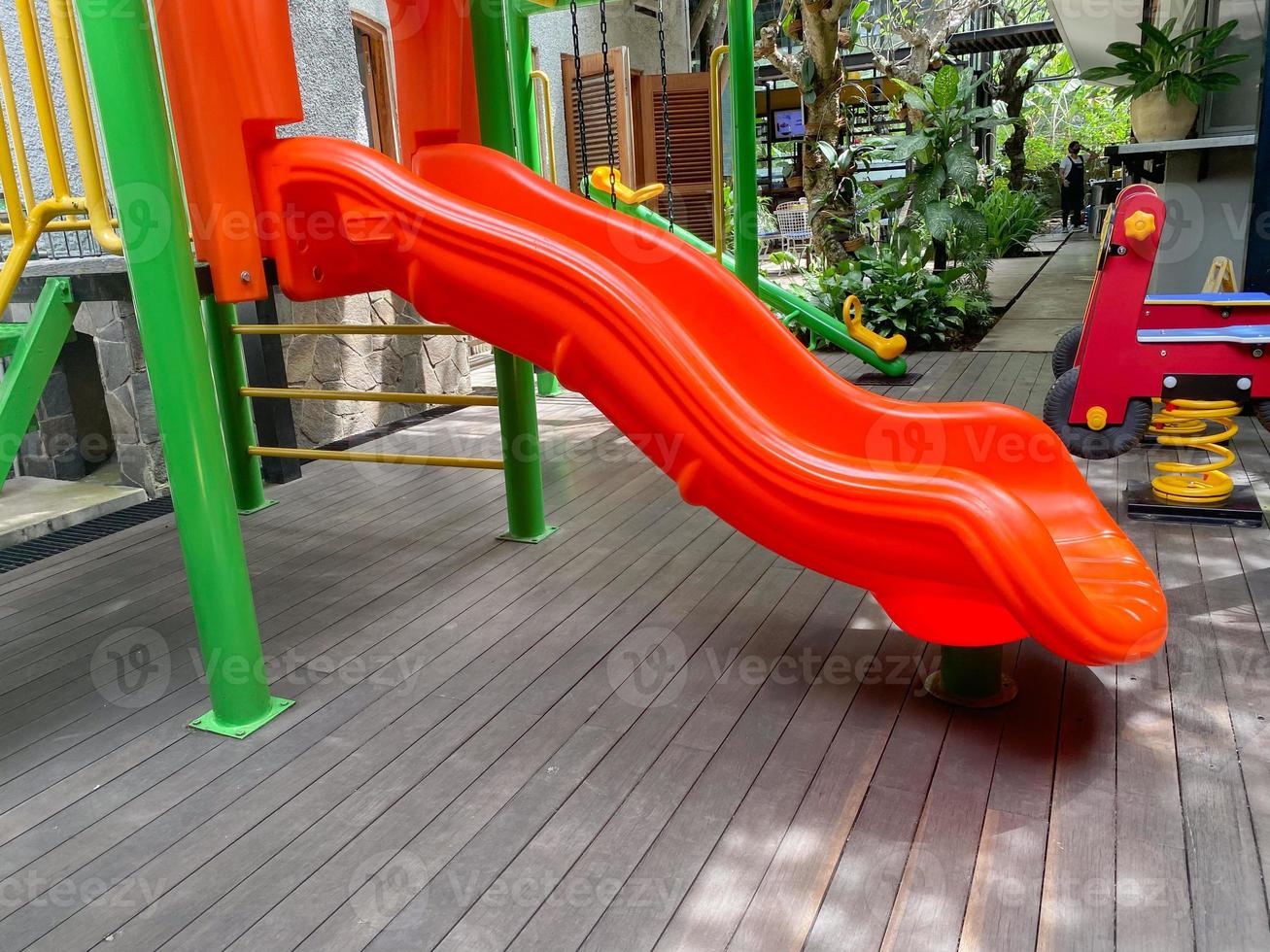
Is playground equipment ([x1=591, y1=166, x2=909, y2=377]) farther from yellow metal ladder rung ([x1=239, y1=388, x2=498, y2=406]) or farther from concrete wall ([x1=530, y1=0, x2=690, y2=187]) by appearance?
yellow metal ladder rung ([x1=239, y1=388, x2=498, y2=406])

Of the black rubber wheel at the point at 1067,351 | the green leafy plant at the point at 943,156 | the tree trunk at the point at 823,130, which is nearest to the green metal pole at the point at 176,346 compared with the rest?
the black rubber wheel at the point at 1067,351

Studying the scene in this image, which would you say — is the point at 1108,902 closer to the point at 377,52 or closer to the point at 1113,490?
the point at 1113,490

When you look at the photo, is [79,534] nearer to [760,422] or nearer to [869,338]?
[760,422]

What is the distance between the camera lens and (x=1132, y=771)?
1.80m

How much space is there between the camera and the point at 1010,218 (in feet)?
36.9

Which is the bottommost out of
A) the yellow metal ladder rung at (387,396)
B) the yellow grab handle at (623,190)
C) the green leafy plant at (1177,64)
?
the yellow metal ladder rung at (387,396)

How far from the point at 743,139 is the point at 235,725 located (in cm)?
297

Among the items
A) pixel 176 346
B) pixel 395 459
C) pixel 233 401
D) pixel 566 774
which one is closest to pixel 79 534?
pixel 233 401

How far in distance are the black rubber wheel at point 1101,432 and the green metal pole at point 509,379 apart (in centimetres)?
167

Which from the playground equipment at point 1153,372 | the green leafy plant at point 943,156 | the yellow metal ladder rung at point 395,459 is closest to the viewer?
the playground equipment at point 1153,372

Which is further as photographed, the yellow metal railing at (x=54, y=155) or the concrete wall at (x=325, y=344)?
the concrete wall at (x=325, y=344)

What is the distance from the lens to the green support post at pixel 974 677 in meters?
2.04

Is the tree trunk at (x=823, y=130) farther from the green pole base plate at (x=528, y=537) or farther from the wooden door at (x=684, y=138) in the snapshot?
the green pole base plate at (x=528, y=537)

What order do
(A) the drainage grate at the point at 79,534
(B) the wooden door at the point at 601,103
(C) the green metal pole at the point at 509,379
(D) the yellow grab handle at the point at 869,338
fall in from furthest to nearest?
(B) the wooden door at the point at 601,103
(D) the yellow grab handle at the point at 869,338
(A) the drainage grate at the point at 79,534
(C) the green metal pole at the point at 509,379
